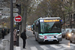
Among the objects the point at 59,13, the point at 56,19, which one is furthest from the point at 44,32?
the point at 59,13

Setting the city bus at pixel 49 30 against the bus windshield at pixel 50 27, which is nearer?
the city bus at pixel 49 30

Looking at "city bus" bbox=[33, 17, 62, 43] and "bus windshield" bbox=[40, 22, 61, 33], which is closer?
"city bus" bbox=[33, 17, 62, 43]

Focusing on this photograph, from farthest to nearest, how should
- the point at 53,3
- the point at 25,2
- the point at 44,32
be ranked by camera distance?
the point at 53,3 < the point at 25,2 < the point at 44,32

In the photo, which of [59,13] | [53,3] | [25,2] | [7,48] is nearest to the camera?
[7,48]

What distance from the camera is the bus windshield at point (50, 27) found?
17547mm

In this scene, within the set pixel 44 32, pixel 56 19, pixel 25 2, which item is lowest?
pixel 44 32

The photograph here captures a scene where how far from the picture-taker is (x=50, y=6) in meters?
39.4

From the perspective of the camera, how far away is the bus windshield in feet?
57.6

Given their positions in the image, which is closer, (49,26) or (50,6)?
(49,26)

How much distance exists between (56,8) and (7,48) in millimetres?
30464

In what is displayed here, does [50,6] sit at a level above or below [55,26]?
above

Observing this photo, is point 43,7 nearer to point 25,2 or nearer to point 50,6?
point 50,6

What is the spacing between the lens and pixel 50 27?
1759 centimetres

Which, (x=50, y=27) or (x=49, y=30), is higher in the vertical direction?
(x=50, y=27)
